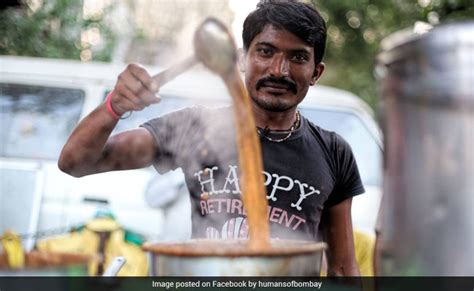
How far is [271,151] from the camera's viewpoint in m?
2.17

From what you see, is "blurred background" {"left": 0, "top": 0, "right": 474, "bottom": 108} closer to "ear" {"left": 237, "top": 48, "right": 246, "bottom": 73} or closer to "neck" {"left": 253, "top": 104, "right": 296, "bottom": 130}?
"ear" {"left": 237, "top": 48, "right": 246, "bottom": 73}

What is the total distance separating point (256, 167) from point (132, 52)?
7.63m

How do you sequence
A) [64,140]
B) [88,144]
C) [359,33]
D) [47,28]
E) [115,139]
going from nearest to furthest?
[88,144], [115,139], [64,140], [47,28], [359,33]

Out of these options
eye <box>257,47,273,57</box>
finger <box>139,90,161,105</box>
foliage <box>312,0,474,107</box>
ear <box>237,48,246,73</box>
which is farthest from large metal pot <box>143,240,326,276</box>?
foliage <box>312,0,474,107</box>

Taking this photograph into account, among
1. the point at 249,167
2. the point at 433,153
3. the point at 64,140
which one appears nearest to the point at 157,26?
the point at 64,140

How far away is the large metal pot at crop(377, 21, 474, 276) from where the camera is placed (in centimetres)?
136

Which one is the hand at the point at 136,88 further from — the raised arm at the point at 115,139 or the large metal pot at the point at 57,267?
the large metal pot at the point at 57,267

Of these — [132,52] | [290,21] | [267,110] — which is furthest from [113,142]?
[132,52]

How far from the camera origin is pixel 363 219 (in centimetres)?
405

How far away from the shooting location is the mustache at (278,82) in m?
2.07

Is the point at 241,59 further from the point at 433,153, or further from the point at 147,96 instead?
the point at 433,153

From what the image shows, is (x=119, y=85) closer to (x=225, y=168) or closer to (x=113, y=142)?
(x=113, y=142)

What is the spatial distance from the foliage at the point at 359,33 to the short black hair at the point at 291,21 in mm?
4957

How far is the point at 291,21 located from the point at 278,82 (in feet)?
0.65
